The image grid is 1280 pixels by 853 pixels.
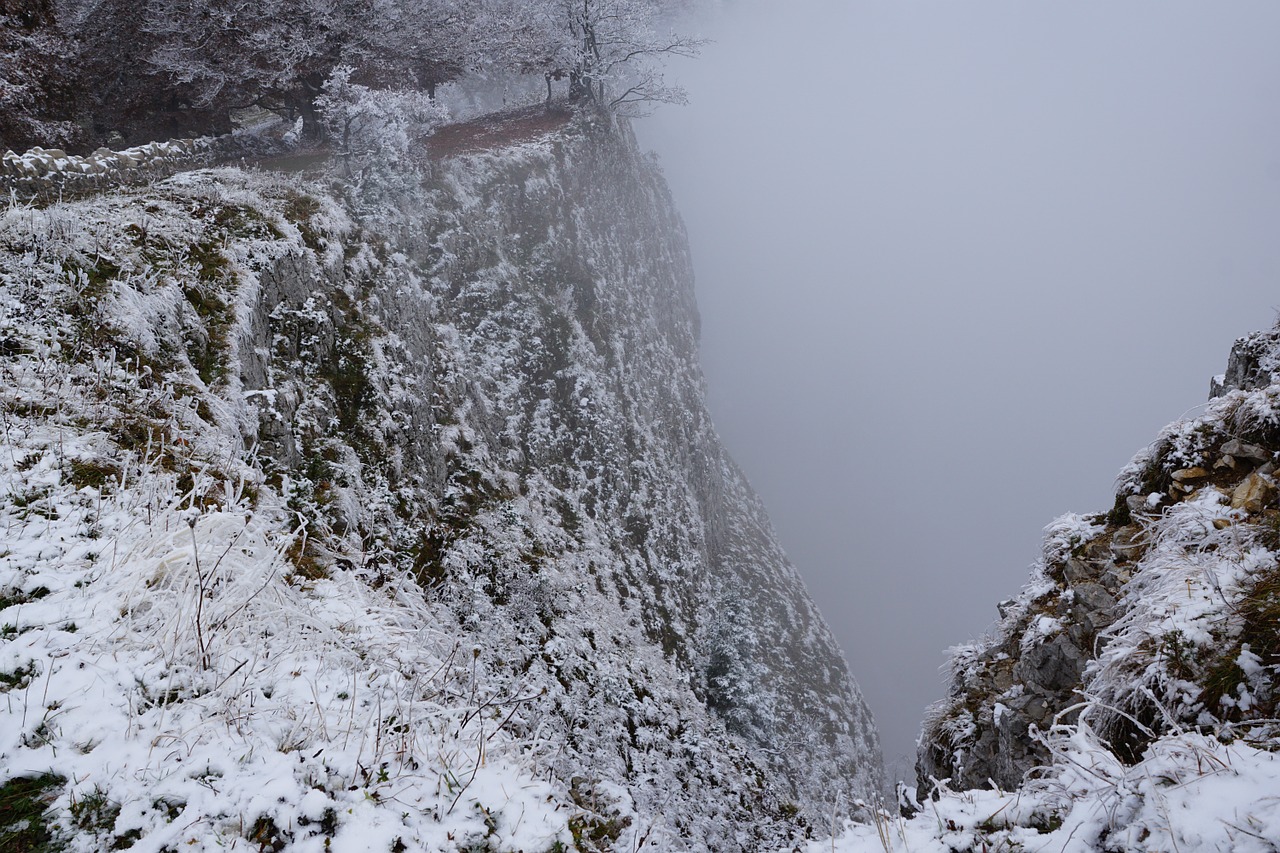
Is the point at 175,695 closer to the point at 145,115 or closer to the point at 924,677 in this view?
the point at 145,115

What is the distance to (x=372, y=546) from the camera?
29.7 ft

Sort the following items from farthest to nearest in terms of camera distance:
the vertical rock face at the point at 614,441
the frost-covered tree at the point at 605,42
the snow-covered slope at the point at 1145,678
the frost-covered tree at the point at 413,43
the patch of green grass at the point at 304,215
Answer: the frost-covered tree at the point at 605,42, the frost-covered tree at the point at 413,43, the vertical rock face at the point at 614,441, the patch of green grass at the point at 304,215, the snow-covered slope at the point at 1145,678

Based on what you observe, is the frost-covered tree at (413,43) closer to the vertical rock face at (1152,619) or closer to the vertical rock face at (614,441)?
the vertical rock face at (614,441)

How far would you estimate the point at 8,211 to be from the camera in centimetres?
669

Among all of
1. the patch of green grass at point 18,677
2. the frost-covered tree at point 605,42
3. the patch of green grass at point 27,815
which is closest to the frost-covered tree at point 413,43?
the frost-covered tree at point 605,42

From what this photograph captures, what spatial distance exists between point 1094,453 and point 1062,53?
148438mm

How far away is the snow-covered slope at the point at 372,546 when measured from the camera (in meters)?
2.59

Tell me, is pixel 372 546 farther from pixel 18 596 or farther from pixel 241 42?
pixel 241 42

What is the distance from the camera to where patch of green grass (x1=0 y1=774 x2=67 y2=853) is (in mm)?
2055

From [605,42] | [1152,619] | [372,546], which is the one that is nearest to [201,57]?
[605,42]

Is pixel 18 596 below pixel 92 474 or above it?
below

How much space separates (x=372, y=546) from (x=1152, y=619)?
904cm

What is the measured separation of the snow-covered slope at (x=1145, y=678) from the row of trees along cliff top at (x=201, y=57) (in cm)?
1943

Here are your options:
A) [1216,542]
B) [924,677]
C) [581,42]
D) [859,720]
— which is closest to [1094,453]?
[924,677]
